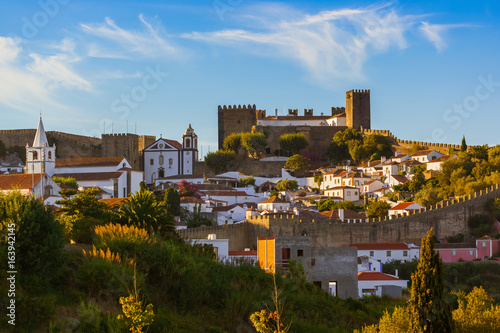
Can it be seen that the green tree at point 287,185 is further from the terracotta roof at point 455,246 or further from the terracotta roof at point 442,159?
the terracotta roof at point 455,246

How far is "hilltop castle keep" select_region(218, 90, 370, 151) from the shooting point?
65.1 metres

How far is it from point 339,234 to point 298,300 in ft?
72.5

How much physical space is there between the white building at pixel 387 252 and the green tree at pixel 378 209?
22.9ft

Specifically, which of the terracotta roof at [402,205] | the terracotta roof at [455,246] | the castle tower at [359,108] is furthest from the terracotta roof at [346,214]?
the castle tower at [359,108]

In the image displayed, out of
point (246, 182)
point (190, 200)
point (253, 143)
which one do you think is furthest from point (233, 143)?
point (190, 200)

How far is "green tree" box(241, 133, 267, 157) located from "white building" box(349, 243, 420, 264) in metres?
25.4

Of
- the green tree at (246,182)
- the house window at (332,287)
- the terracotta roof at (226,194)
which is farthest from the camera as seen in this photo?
the green tree at (246,182)

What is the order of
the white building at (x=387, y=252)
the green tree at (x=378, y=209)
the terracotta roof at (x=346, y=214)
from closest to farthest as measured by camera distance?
1. the white building at (x=387, y=252)
2. the terracotta roof at (x=346, y=214)
3. the green tree at (x=378, y=209)

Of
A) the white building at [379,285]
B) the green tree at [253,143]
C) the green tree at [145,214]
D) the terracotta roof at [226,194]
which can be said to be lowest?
the white building at [379,285]

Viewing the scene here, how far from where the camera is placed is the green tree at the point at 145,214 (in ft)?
64.4

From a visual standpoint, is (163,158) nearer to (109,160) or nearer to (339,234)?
(109,160)

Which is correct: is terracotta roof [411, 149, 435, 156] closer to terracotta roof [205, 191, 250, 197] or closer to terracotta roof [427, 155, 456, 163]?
terracotta roof [427, 155, 456, 163]

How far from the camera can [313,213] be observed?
141 ft

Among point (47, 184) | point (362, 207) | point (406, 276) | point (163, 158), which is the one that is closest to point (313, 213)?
point (362, 207)
